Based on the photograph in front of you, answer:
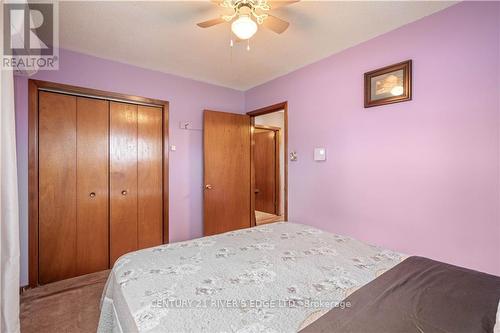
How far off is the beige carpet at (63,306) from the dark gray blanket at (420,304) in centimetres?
187

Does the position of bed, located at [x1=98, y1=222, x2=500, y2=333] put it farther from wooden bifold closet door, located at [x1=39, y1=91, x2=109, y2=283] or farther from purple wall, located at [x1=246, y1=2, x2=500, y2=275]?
wooden bifold closet door, located at [x1=39, y1=91, x2=109, y2=283]

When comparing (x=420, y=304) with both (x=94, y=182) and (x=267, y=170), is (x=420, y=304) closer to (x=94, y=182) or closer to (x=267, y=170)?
(x=94, y=182)

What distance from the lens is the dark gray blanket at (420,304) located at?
0.79m

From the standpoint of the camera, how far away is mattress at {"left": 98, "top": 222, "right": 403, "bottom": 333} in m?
0.83

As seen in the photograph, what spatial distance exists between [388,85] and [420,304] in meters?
1.84

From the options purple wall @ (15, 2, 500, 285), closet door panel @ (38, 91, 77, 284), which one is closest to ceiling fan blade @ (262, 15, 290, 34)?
purple wall @ (15, 2, 500, 285)

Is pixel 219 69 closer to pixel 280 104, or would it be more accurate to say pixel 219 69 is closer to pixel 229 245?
pixel 280 104

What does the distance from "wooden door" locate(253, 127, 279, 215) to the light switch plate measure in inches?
98.3

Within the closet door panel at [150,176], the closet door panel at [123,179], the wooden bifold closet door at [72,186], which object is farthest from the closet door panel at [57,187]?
the closet door panel at [150,176]

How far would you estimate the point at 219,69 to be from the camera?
115 inches

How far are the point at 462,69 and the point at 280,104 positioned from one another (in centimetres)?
183

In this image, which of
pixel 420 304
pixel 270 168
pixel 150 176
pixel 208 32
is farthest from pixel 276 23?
pixel 270 168

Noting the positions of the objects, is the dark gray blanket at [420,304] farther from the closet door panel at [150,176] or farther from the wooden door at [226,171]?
the closet door panel at [150,176]

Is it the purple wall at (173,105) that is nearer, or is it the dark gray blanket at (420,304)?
the dark gray blanket at (420,304)
